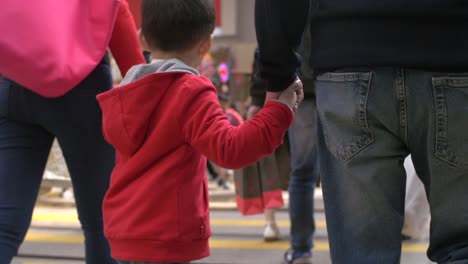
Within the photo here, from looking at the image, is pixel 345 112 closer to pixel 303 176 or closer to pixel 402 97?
pixel 402 97

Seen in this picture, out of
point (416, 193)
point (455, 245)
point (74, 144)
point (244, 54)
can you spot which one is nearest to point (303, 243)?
point (416, 193)

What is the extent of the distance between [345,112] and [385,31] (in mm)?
215

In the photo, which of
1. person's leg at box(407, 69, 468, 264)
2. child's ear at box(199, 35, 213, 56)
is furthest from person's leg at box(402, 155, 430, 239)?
person's leg at box(407, 69, 468, 264)

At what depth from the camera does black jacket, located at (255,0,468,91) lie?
1.68 m

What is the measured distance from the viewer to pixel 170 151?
6.77 ft

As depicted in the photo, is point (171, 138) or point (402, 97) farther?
point (171, 138)

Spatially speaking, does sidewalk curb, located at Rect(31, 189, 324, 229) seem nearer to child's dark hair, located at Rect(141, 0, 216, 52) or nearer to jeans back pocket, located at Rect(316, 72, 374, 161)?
child's dark hair, located at Rect(141, 0, 216, 52)

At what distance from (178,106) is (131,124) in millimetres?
168

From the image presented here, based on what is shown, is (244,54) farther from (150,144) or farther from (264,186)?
(150,144)

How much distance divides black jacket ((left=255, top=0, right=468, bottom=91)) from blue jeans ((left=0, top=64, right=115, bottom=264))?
1005 millimetres

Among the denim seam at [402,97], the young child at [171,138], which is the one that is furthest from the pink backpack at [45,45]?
the denim seam at [402,97]

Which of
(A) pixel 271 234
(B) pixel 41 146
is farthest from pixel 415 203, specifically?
(B) pixel 41 146

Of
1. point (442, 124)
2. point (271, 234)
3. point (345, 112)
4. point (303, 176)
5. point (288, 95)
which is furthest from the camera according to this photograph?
point (271, 234)

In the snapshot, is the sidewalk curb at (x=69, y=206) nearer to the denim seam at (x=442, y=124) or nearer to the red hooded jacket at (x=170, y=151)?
the red hooded jacket at (x=170, y=151)
